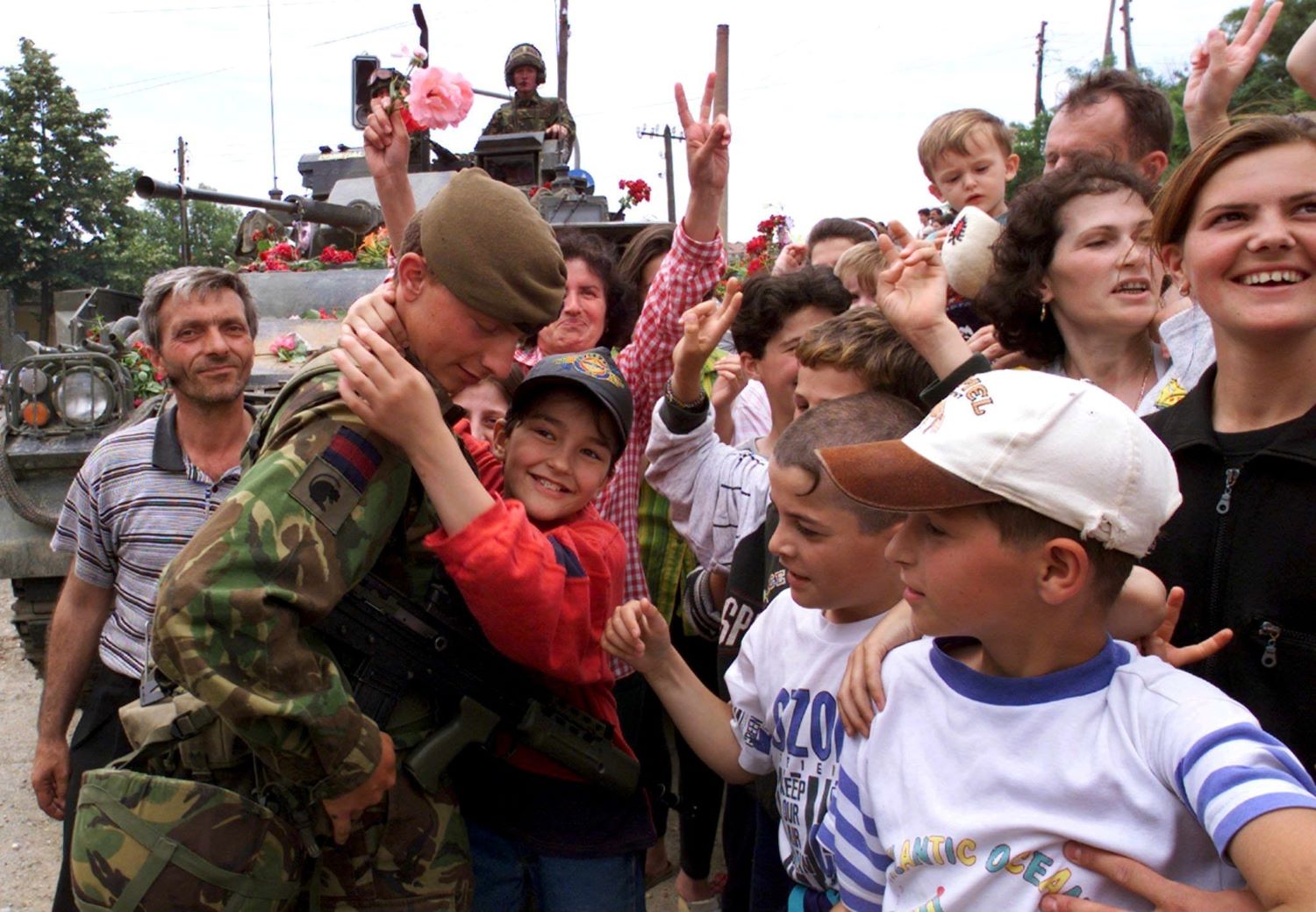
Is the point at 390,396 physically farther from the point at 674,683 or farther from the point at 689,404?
the point at 689,404

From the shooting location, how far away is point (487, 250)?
171cm

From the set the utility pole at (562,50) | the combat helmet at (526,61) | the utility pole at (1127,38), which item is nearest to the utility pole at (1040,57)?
the utility pole at (1127,38)

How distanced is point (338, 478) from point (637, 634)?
578 mm

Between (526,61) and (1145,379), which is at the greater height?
(526,61)

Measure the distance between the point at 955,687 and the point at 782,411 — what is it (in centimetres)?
152

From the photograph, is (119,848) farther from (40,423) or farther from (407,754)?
(40,423)

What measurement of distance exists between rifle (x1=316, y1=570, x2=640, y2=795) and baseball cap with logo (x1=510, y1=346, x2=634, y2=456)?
0.43 m

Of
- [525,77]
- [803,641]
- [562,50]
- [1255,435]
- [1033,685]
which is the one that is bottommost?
[803,641]

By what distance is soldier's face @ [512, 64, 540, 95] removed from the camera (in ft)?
31.2

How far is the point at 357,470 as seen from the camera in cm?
162

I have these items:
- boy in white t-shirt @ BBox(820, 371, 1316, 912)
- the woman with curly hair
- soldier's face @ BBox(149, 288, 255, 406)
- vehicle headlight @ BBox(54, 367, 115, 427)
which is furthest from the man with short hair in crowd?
vehicle headlight @ BBox(54, 367, 115, 427)

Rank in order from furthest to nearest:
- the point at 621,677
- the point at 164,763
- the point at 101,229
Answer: the point at 101,229 < the point at 621,677 < the point at 164,763

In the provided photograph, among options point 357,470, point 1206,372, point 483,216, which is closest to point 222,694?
point 357,470

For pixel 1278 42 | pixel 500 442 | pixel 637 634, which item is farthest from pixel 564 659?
pixel 1278 42
